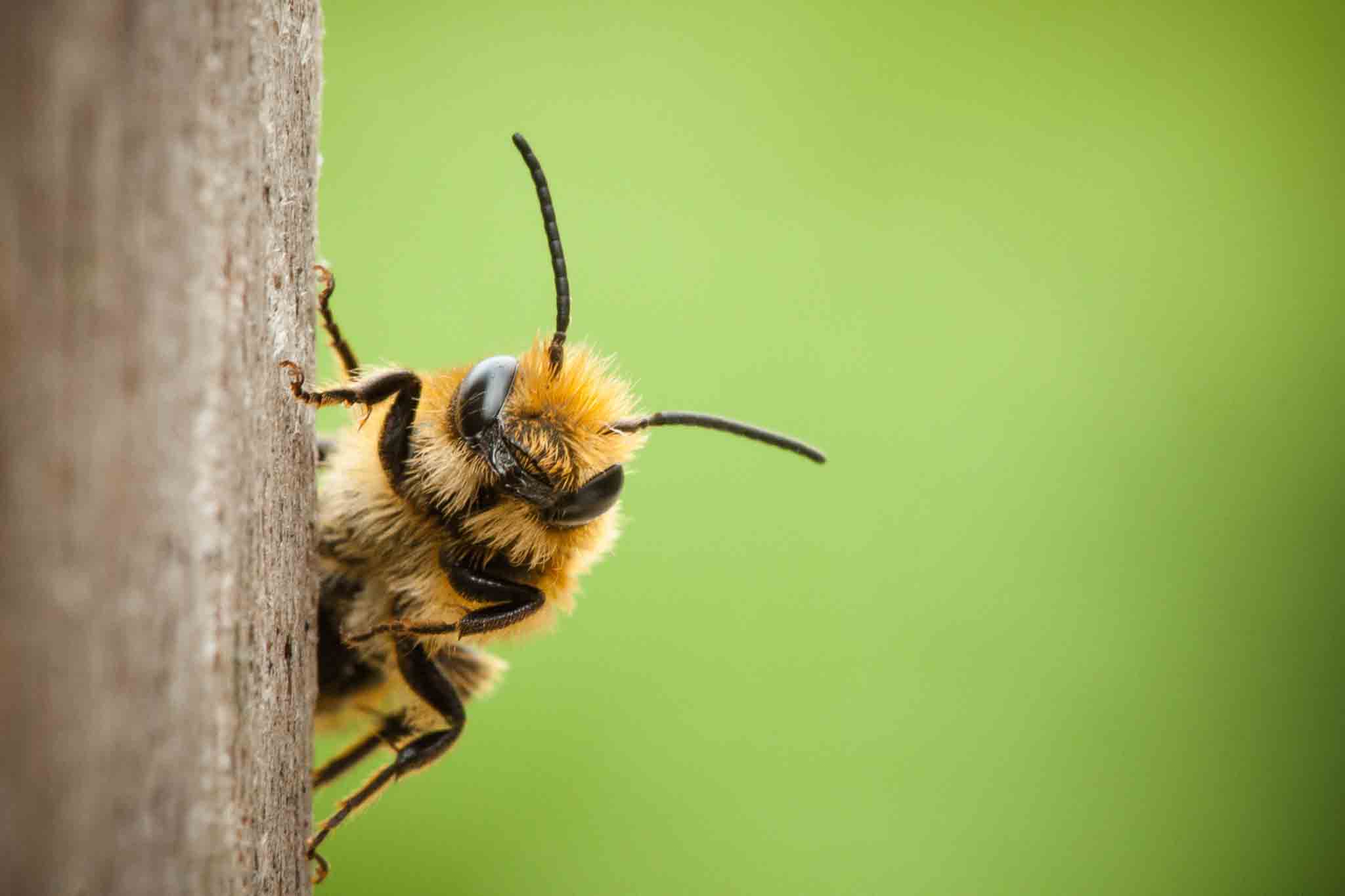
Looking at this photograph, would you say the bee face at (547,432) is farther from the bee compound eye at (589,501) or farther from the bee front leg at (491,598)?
the bee front leg at (491,598)

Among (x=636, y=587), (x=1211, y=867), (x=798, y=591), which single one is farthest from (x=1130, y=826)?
(x=636, y=587)

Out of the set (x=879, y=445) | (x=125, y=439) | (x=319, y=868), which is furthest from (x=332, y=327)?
(x=879, y=445)

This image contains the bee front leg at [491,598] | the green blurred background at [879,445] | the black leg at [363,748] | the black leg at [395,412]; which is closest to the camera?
the black leg at [395,412]

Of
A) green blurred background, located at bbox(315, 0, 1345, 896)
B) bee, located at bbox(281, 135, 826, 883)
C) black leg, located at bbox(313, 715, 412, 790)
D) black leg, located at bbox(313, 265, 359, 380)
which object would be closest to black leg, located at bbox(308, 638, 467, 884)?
bee, located at bbox(281, 135, 826, 883)

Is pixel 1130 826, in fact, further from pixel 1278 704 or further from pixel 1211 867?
pixel 1278 704

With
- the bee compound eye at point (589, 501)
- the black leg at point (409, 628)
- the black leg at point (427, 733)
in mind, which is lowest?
the black leg at point (427, 733)

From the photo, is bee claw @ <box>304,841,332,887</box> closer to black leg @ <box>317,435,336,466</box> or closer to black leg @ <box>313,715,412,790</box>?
black leg @ <box>313,715,412,790</box>

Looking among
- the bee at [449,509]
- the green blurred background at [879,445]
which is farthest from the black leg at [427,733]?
the green blurred background at [879,445]
